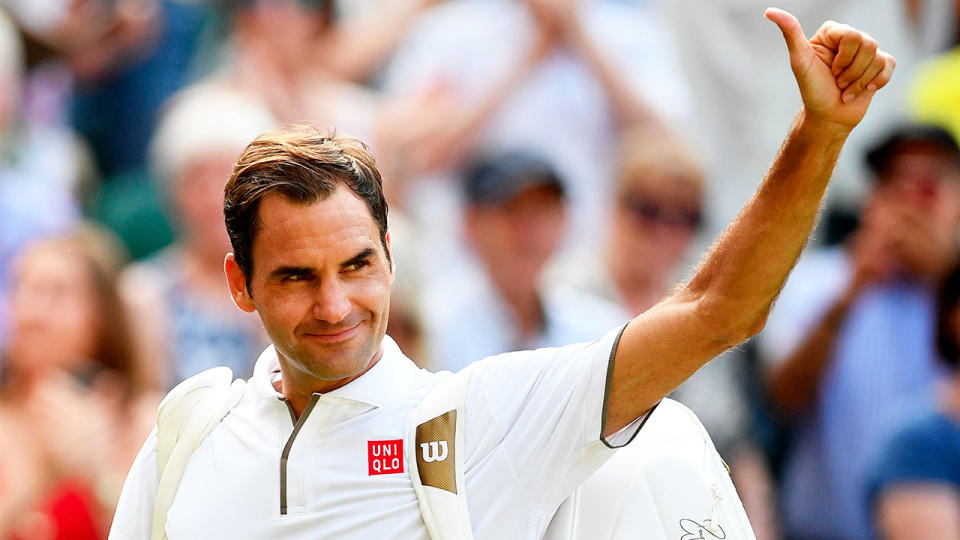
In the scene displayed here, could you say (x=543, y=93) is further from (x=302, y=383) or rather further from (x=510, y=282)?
(x=302, y=383)

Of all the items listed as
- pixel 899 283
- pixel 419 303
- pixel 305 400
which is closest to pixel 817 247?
pixel 899 283

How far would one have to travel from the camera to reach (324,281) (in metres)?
2.76

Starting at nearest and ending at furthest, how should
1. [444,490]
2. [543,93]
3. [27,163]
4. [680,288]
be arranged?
A: [680,288] < [444,490] < [27,163] < [543,93]

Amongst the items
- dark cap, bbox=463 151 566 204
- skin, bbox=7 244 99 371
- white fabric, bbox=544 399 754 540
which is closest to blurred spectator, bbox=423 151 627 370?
dark cap, bbox=463 151 566 204

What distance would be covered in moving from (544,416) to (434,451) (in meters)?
0.22

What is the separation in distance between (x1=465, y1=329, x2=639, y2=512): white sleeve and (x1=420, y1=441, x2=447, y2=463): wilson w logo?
0.15ft

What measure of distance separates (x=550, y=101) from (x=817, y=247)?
4.87 feet

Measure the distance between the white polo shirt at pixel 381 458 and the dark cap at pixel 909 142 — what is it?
14.3ft

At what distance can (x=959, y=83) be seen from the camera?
7242mm

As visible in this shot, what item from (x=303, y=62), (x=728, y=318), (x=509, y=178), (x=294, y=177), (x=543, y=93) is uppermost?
(x=303, y=62)

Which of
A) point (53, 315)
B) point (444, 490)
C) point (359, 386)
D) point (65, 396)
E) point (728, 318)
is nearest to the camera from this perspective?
point (728, 318)

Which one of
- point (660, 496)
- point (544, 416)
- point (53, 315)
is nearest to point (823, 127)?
point (544, 416)

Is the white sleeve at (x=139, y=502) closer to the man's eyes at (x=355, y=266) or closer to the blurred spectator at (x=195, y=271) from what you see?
the man's eyes at (x=355, y=266)

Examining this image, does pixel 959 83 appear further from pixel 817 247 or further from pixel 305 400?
pixel 305 400
